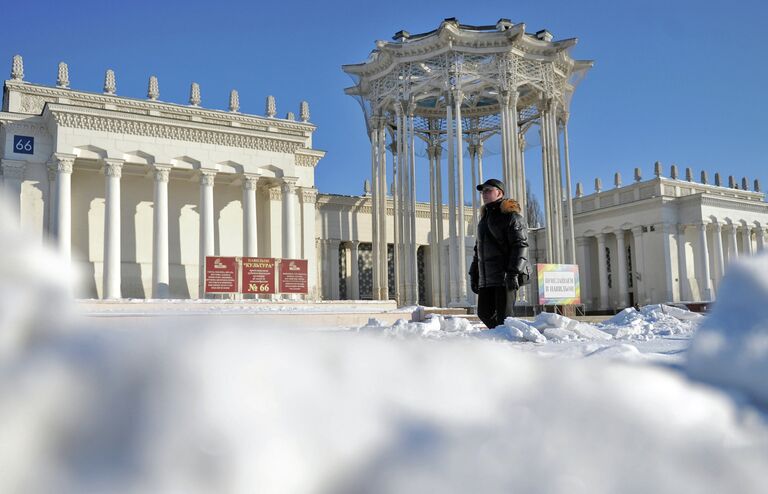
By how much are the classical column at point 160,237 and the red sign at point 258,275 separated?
9.94ft

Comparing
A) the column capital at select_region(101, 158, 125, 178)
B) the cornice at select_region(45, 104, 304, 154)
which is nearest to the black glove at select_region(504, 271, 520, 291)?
the column capital at select_region(101, 158, 125, 178)

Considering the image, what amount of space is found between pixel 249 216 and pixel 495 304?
19023mm

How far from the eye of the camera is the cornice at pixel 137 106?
957 inches

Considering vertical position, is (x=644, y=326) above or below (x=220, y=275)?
below

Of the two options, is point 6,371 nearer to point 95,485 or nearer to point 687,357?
point 95,485

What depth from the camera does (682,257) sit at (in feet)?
115

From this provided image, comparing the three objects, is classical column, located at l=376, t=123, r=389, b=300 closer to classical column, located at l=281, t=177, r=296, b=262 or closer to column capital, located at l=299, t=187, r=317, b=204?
column capital, located at l=299, t=187, r=317, b=204

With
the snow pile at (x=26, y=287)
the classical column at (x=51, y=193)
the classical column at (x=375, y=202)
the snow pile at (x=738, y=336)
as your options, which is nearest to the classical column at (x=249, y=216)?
the classical column at (x=375, y=202)

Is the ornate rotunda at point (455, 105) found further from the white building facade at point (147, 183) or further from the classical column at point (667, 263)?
the classical column at point (667, 263)

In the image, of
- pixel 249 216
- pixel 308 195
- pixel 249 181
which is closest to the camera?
pixel 249 216

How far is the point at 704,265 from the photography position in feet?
114

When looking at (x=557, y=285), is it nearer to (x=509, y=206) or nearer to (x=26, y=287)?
(x=509, y=206)

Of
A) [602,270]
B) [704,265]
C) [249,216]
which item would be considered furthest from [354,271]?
[704,265]

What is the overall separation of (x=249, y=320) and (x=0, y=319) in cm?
44
